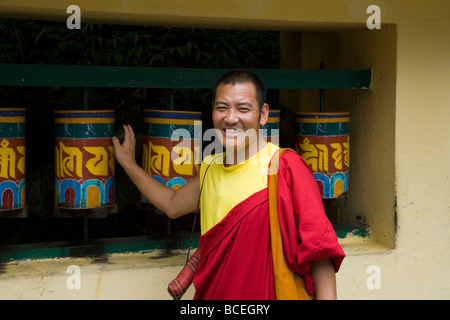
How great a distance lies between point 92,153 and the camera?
2520mm

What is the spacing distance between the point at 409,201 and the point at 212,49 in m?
1.77

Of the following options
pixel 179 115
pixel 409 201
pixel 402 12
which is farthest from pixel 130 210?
pixel 402 12

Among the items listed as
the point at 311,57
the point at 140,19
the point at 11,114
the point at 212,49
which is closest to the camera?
the point at 11,114

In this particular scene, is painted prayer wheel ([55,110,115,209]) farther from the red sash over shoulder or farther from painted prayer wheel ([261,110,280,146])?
the red sash over shoulder

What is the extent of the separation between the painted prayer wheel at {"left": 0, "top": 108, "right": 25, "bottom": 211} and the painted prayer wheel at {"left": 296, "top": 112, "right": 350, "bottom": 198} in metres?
1.14

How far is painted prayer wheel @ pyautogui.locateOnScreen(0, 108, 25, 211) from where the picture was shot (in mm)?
2455

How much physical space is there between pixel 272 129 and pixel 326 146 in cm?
27

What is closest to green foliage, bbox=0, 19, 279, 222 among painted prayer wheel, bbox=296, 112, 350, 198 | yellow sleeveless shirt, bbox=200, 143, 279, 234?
painted prayer wheel, bbox=296, 112, 350, 198

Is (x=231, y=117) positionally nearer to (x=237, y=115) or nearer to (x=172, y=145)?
(x=237, y=115)

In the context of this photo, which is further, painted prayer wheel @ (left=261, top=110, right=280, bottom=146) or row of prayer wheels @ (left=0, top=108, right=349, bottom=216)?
painted prayer wheel @ (left=261, top=110, right=280, bottom=146)

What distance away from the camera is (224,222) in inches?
76.8

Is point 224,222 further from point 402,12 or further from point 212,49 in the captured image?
point 212,49

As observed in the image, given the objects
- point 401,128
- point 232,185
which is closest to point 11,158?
point 232,185

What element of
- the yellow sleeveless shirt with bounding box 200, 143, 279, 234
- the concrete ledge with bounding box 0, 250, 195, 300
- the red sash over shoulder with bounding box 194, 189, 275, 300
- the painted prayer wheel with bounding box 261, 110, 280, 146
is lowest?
the concrete ledge with bounding box 0, 250, 195, 300
